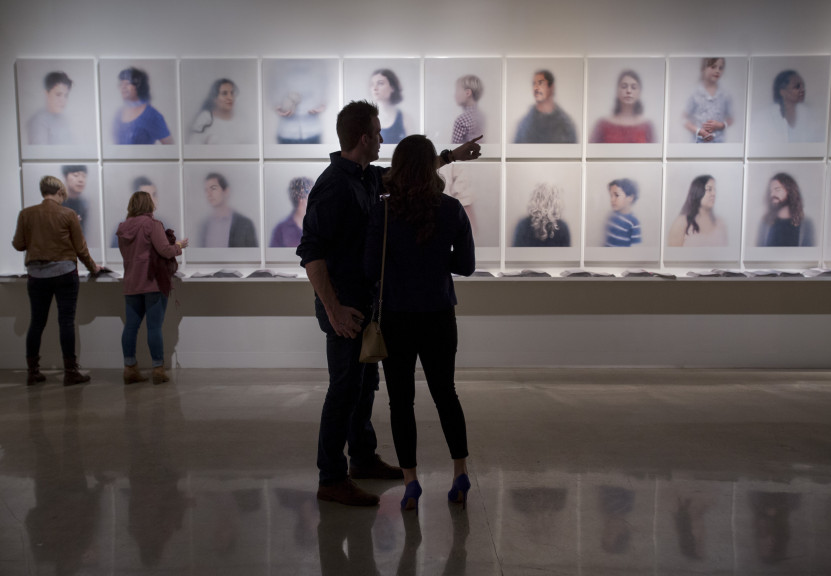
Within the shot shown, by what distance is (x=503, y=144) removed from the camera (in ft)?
22.3


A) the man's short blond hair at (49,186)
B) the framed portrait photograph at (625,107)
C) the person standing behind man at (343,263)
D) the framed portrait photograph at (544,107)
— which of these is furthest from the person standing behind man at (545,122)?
the man's short blond hair at (49,186)

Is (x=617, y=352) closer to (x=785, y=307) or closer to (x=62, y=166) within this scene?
(x=785, y=307)

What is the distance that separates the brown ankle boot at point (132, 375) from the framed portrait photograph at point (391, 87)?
10.7 feet

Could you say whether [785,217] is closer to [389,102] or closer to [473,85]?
[473,85]

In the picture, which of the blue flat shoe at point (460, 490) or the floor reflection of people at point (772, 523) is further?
the blue flat shoe at point (460, 490)

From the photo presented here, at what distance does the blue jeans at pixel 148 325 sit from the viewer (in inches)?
252

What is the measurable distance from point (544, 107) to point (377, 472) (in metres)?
4.44

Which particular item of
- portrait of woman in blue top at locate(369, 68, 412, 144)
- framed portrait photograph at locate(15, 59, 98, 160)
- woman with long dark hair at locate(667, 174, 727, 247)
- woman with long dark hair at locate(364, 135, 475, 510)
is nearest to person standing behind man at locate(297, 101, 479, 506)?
woman with long dark hair at locate(364, 135, 475, 510)

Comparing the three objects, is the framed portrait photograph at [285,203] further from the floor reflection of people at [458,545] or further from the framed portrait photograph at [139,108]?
the floor reflection of people at [458,545]

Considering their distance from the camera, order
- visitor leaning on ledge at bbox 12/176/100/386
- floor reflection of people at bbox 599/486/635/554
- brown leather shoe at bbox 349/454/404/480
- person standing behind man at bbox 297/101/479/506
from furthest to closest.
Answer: visitor leaning on ledge at bbox 12/176/100/386
brown leather shoe at bbox 349/454/404/480
person standing behind man at bbox 297/101/479/506
floor reflection of people at bbox 599/486/635/554

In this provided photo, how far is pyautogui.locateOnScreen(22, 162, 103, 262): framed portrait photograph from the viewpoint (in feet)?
22.7

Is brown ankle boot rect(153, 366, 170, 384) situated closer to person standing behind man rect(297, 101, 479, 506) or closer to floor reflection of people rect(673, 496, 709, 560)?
person standing behind man rect(297, 101, 479, 506)

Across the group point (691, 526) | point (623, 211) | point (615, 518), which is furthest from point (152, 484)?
point (623, 211)

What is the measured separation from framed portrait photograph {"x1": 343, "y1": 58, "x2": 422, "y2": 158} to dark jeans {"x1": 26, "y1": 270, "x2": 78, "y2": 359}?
10.9 feet
